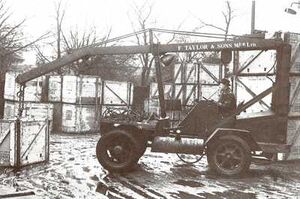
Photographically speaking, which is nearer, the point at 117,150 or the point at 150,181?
the point at 150,181

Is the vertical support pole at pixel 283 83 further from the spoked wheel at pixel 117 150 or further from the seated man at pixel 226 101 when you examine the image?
the spoked wheel at pixel 117 150

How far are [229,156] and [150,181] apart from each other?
2059mm

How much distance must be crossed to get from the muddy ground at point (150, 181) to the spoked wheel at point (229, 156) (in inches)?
10.3

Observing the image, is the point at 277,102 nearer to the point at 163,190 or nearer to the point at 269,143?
the point at 269,143

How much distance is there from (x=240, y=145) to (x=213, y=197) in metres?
2.26

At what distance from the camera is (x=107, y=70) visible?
1431 inches

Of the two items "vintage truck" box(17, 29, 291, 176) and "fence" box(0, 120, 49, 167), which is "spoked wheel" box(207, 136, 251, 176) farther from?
"fence" box(0, 120, 49, 167)

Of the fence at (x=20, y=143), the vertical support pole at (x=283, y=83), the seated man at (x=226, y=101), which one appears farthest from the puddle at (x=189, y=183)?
the fence at (x=20, y=143)

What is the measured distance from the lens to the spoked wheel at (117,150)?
10805mm

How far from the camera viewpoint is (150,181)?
970 centimetres

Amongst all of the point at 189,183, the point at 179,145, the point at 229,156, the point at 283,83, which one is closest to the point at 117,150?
the point at 179,145

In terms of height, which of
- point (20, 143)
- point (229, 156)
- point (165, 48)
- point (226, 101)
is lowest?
point (229, 156)

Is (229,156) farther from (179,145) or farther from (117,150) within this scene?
(117,150)

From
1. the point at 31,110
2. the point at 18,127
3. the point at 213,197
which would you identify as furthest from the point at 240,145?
the point at 31,110
